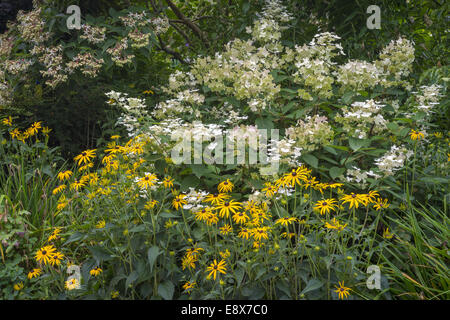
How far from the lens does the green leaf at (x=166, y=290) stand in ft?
6.20

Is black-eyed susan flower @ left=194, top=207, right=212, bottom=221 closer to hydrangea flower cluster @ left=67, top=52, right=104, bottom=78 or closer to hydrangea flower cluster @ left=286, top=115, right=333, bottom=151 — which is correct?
hydrangea flower cluster @ left=286, top=115, right=333, bottom=151

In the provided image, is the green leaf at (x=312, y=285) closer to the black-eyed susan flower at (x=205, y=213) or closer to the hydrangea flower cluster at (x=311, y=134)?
the black-eyed susan flower at (x=205, y=213)

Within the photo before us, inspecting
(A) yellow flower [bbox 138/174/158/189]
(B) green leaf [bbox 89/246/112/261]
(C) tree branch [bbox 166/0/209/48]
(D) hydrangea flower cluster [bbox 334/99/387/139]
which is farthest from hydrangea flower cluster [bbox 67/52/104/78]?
(D) hydrangea flower cluster [bbox 334/99/387/139]

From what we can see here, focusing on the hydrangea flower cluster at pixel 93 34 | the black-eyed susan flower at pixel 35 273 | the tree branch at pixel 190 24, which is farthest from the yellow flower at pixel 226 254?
the tree branch at pixel 190 24

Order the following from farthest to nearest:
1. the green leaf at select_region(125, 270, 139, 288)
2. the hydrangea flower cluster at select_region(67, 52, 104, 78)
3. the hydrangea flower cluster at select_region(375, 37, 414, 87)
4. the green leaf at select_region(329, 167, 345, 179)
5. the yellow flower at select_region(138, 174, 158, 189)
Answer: the hydrangea flower cluster at select_region(67, 52, 104, 78) < the hydrangea flower cluster at select_region(375, 37, 414, 87) < the green leaf at select_region(329, 167, 345, 179) < the yellow flower at select_region(138, 174, 158, 189) < the green leaf at select_region(125, 270, 139, 288)

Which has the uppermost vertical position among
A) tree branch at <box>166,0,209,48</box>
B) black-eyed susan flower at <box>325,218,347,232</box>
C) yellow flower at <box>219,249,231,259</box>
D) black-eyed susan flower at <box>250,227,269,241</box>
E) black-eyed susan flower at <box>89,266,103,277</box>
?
tree branch at <box>166,0,209,48</box>

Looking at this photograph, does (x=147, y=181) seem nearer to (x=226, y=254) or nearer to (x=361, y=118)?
(x=226, y=254)

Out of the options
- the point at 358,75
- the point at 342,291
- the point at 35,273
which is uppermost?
the point at 358,75

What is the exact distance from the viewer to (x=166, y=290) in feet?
6.31

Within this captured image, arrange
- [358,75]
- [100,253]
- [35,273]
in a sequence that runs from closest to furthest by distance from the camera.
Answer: [100,253] < [35,273] < [358,75]

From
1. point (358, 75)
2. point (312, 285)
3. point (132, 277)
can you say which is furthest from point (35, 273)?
point (358, 75)

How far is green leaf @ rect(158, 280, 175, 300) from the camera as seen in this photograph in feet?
6.20

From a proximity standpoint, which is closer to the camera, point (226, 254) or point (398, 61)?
point (226, 254)
